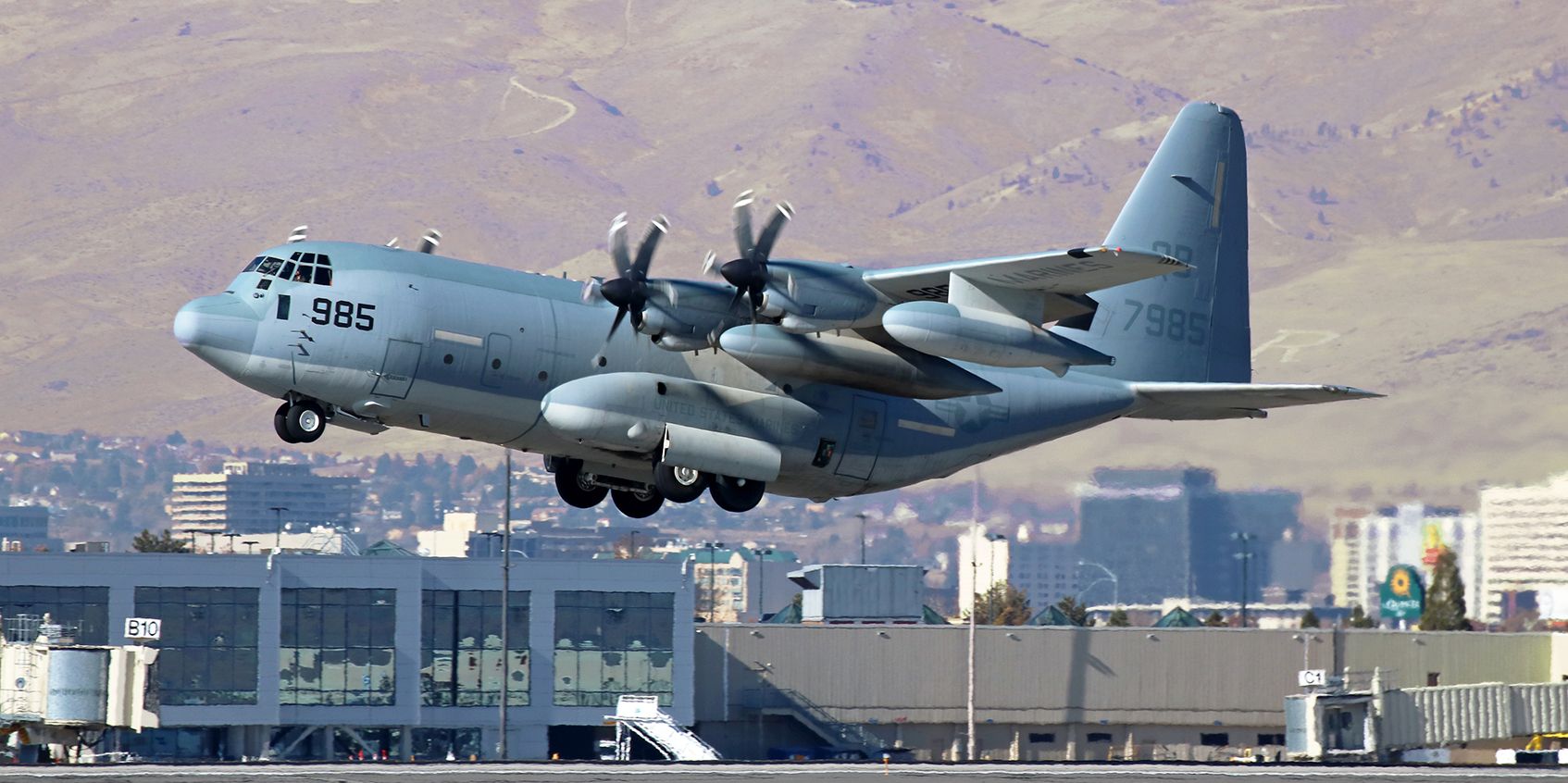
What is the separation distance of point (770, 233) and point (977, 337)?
396cm

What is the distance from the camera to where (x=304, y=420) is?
115ft

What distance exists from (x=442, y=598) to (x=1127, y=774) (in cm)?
3160

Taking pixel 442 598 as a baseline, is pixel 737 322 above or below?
above

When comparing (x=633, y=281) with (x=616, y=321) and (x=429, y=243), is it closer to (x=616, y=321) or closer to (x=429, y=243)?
(x=616, y=321)

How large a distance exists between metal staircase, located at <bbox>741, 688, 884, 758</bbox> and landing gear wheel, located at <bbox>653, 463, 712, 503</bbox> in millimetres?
36326

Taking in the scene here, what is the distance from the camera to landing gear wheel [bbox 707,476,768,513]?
125ft

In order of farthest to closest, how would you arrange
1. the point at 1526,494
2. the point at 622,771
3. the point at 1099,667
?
1. the point at 1526,494
2. the point at 1099,667
3. the point at 622,771

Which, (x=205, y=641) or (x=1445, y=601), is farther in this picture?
(x=1445, y=601)

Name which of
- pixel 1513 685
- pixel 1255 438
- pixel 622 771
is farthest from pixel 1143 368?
pixel 1255 438

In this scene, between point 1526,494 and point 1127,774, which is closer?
point 1127,774

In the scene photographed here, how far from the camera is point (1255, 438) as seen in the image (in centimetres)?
16588

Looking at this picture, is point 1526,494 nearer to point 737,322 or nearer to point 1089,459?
point 1089,459

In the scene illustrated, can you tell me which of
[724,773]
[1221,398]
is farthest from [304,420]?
[1221,398]

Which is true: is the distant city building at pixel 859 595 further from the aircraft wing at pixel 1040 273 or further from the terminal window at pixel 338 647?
the aircraft wing at pixel 1040 273
